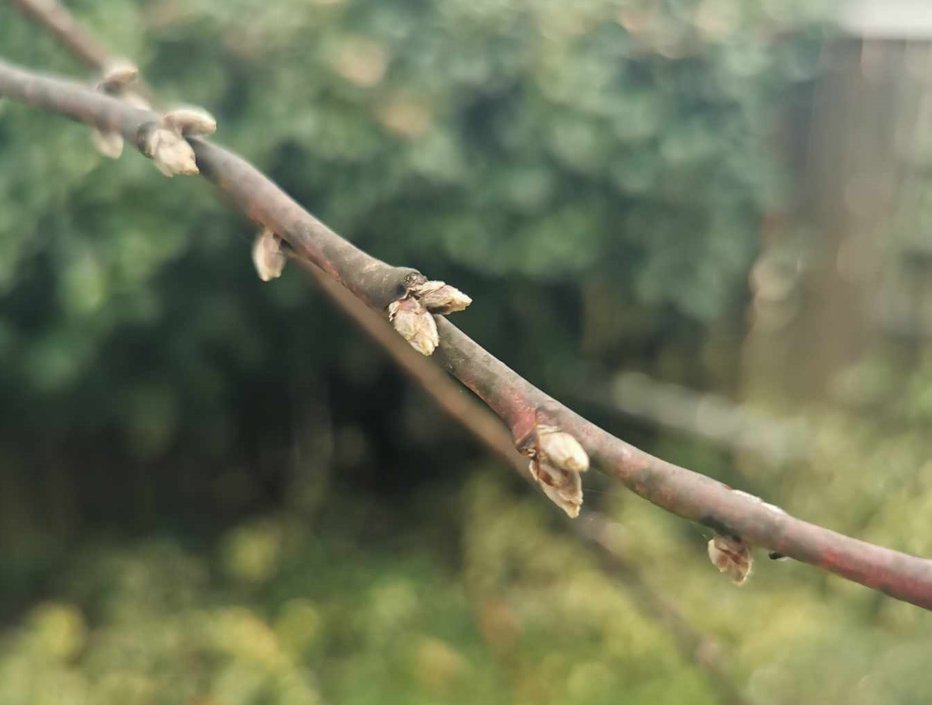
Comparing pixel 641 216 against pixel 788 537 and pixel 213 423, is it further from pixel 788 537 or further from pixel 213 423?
pixel 788 537

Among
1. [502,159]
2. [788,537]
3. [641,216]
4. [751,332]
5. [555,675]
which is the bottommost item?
[555,675]

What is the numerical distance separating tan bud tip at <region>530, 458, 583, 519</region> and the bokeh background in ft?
3.48

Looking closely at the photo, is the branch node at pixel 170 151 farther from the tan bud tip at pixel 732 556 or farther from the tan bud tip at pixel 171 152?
the tan bud tip at pixel 732 556

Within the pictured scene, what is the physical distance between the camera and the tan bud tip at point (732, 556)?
0.91 feet

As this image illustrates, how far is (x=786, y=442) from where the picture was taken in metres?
2.12

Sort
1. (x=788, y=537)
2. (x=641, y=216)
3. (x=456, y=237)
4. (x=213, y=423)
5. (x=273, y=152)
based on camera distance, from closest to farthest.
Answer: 1. (x=788, y=537)
2. (x=273, y=152)
3. (x=456, y=237)
4. (x=641, y=216)
5. (x=213, y=423)

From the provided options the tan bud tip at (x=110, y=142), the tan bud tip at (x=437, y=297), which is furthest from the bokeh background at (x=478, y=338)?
the tan bud tip at (x=437, y=297)

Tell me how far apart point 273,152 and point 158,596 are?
3.42 ft

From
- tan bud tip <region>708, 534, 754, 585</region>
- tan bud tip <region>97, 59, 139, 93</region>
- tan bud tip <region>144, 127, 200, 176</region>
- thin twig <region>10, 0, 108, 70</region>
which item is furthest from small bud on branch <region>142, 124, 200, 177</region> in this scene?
thin twig <region>10, 0, 108, 70</region>

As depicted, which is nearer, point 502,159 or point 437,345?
point 437,345

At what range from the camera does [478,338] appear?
2012 mm

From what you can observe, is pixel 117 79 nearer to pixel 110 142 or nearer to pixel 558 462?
pixel 110 142

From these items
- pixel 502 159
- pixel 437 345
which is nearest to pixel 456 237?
pixel 502 159

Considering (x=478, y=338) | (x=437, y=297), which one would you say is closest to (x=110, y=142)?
(x=437, y=297)
